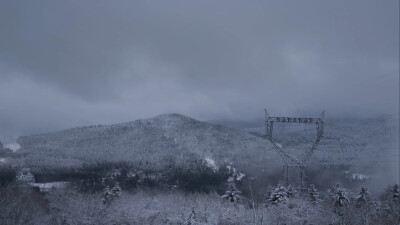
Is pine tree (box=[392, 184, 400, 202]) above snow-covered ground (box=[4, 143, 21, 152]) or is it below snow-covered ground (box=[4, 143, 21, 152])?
below

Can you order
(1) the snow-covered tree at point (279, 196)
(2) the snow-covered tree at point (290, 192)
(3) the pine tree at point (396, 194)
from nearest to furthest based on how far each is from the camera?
(1) the snow-covered tree at point (279, 196) → (2) the snow-covered tree at point (290, 192) → (3) the pine tree at point (396, 194)

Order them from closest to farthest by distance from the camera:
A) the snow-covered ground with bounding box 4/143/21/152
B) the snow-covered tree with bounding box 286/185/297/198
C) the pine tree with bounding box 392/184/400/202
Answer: the snow-covered tree with bounding box 286/185/297/198
the pine tree with bounding box 392/184/400/202
the snow-covered ground with bounding box 4/143/21/152

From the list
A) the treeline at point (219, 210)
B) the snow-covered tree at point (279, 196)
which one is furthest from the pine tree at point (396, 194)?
the snow-covered tree at point (279, 196)

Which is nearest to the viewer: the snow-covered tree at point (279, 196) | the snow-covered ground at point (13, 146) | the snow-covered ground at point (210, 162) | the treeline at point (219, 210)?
the treeline at point (219, 210)

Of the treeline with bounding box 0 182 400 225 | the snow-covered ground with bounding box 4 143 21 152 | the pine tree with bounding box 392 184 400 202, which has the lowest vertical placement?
the treeline with bounding box 0 182 400 225

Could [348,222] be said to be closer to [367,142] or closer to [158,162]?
[367,142]

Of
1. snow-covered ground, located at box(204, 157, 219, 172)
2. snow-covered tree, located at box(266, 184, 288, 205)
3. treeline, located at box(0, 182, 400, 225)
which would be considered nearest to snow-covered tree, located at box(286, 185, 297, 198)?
treeline, located at box(0, 182, 400, 225)

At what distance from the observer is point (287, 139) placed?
84.4 metres

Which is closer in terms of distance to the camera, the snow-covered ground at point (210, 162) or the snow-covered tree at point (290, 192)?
the snow-covered tree at point (290, 192)

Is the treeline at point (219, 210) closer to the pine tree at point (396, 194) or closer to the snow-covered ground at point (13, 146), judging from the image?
the pine tree at point (396, 194)

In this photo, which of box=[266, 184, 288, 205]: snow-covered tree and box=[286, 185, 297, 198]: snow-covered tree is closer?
box=[266, 184, 288, 205]: snow-covered tree

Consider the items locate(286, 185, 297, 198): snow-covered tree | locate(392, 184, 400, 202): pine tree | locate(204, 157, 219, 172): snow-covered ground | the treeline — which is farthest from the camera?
locate(204, 157, 219, 172): snow-covered ground

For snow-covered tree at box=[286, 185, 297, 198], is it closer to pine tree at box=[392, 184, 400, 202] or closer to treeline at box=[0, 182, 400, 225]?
treeline at box=[0, 182, 400, 225]

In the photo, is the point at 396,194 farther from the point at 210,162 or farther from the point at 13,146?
the point at 13,146
